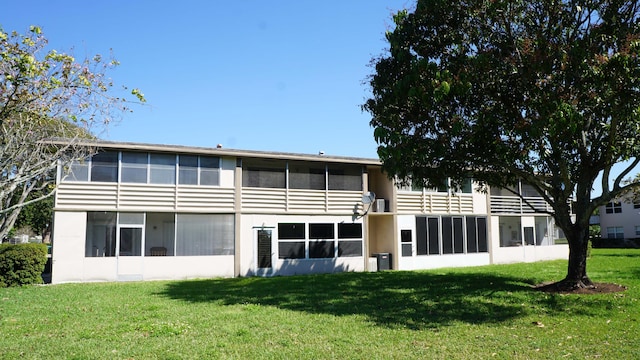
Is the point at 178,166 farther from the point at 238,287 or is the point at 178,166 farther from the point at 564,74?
the point at 564,74

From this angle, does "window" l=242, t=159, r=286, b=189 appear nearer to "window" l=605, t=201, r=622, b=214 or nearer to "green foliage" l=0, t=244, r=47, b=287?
"green foliage" l=0, t=244, r=47, b=287

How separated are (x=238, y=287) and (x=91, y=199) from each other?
7.05 meters

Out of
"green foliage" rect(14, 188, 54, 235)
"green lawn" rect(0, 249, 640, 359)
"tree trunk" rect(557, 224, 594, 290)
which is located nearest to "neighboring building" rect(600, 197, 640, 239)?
"green lawn" rect(0, 249, 640, 359)

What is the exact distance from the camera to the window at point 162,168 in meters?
20.1

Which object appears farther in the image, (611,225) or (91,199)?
(611,225)

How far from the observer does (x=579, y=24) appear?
492 inches

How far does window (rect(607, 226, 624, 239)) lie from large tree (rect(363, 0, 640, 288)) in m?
42.8

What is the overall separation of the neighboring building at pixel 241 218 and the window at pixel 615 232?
33042mm

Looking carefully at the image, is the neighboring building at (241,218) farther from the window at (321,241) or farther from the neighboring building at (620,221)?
the neighboring building at (620,221)

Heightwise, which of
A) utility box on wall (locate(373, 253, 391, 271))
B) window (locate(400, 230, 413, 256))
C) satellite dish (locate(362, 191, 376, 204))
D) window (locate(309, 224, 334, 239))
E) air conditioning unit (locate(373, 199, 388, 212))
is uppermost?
satellite dish (locate(362, 191, 376, 204))

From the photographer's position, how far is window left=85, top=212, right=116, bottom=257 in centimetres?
1922

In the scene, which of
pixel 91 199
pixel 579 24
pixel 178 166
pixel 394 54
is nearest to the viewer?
pixel 579 24

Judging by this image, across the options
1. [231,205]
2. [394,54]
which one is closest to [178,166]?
[231,205]

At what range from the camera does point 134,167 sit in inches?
783
